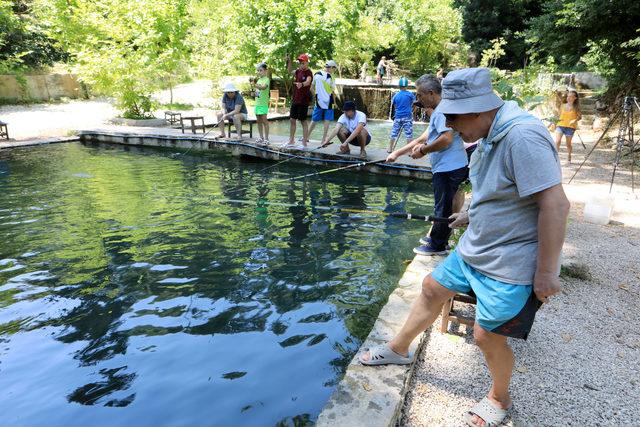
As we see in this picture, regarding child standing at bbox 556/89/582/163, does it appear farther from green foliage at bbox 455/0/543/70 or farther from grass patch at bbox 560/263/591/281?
green foliage at bbox 455/0/543/70

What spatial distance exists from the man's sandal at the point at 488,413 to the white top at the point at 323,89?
7741mm

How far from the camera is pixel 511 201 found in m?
1.95

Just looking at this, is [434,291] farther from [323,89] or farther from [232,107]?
[232,107]

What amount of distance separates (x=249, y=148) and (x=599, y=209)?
24.0 ft

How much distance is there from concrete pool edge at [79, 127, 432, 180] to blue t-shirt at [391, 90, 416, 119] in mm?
917

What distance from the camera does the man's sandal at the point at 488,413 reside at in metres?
2.33

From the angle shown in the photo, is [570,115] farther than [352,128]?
No

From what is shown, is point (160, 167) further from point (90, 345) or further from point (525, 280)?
point (525, 280)

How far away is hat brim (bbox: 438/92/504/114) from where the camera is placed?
1962 millimetres

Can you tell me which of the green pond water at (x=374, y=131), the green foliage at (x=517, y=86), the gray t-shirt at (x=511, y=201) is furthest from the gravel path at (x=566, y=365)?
the green pond water at (x=374, y=131)

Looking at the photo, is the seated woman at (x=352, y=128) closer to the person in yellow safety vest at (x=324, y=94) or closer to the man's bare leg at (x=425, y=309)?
the person in yellow safety vest at (x=324, y=94)

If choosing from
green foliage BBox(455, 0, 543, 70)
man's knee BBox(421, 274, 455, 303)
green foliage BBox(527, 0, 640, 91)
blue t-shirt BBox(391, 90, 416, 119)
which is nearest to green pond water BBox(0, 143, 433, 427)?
man's knee BBox(421, 274, 455, 303)

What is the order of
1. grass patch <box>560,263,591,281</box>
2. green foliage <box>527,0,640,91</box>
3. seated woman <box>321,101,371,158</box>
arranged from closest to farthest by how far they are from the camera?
grass patch <box>560,263,591,281</box>
seated woman <box>321,101,371,158</box>
green foliage <box>527,0,640,91</box>

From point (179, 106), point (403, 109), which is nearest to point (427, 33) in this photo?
point (179, 106)
